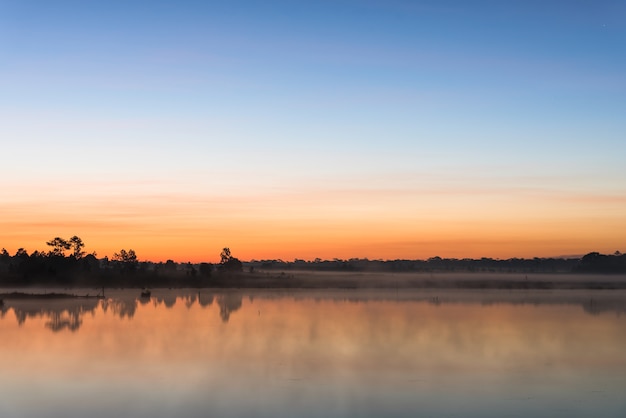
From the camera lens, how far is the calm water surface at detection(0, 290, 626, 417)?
65.1ft

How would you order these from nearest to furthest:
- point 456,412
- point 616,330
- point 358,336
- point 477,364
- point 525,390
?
1. point 456,412
2. point 525,390
3. point 477,364
4. point 358,336
5. point 616,330

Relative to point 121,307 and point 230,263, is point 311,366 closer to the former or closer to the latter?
point 121,307

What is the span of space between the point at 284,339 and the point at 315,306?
26.9 m

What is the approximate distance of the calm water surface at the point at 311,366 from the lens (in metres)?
19.8

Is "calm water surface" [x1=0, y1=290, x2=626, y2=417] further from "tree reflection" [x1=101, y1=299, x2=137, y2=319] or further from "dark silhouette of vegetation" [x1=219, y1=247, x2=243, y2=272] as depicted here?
"dark silhouette of vegetation" [x1=219, y1=247, x2=243, y2=272]

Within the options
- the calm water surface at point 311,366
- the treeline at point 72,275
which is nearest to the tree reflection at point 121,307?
the calm water surface at point 311,366

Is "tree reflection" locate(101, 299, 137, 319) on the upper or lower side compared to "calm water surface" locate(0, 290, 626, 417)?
upper

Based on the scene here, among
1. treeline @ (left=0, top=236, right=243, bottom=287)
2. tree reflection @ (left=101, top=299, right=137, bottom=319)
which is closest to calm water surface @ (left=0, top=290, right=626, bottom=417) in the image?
tree reflection @ (left=101, top=299, right=137, bottom=319)

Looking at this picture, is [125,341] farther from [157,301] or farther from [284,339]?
[157,301]

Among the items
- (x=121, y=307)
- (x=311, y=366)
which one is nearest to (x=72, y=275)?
(x=121, y=307)

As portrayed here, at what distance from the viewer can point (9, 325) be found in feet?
140

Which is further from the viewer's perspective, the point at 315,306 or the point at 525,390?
the point at 315,306

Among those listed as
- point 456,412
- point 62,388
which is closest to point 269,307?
point 62,388

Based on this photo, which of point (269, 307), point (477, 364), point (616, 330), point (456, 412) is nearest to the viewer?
point (456, 412)
